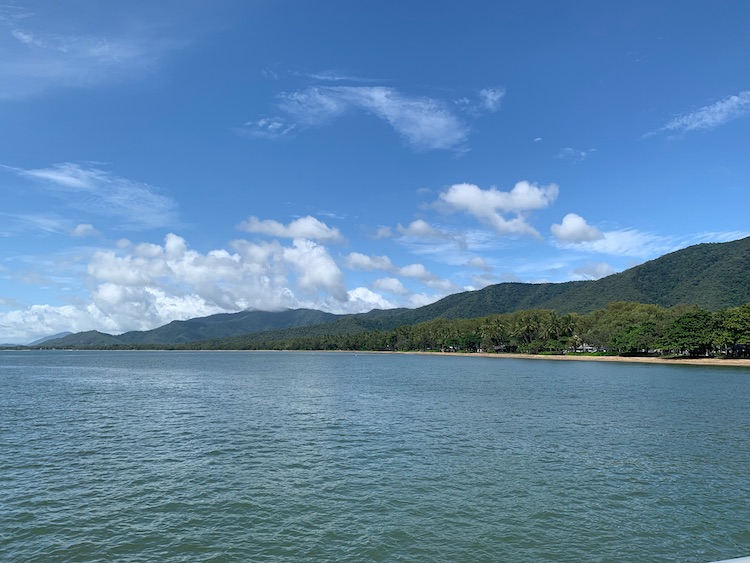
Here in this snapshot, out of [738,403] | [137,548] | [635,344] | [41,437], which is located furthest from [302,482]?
[635,344]

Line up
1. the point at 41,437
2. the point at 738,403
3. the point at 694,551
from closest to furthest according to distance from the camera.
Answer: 1. the point at 694,551
2. the point at 41,437
3. the point at 738,403

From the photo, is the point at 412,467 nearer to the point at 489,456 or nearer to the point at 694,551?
the point at 489,456

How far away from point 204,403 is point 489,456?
41265 millimetres

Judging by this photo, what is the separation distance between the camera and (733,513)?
22.0 metres

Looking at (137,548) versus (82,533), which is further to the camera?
(82,533)

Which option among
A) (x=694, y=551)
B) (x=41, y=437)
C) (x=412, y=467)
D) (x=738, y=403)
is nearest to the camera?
(x=694, y=551)

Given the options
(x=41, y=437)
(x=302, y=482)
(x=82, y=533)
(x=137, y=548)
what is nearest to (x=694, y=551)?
(x=302, y=482)

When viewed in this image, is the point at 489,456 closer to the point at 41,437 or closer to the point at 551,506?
the point at 551,506

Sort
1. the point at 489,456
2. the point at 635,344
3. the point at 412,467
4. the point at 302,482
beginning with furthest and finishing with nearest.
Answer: the point at 635,344 → the point at 489,456 → the point at 412,467 → the point at 302,482

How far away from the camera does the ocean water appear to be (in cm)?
1870

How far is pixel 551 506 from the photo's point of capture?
22719 millimetres

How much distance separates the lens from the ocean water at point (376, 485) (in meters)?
18.7

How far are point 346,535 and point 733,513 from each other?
17723mm

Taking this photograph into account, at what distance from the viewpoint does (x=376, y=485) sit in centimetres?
2588
